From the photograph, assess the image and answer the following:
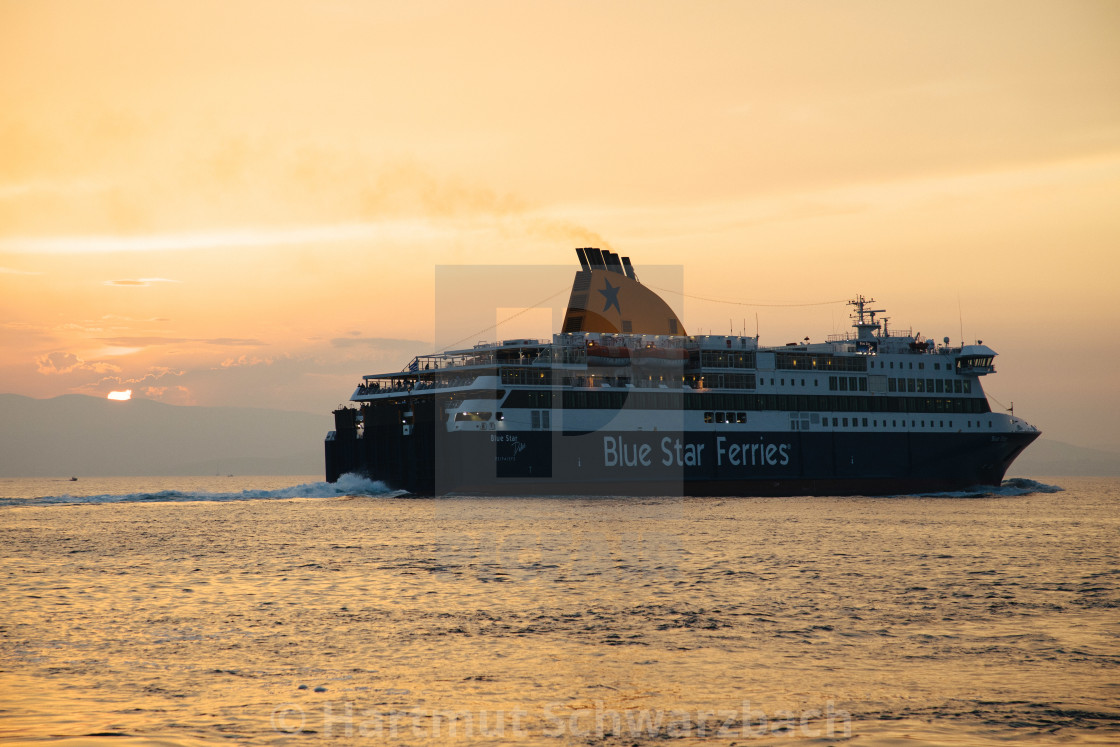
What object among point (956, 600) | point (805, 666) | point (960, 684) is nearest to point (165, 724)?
point (805, 666)

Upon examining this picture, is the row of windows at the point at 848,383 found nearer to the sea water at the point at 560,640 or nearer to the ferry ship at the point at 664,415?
the ferry ship at the point at 664,415

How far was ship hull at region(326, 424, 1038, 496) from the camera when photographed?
69.6 metres

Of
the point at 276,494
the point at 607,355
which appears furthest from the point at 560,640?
the point at 276,494

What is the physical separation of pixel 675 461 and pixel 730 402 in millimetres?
7983

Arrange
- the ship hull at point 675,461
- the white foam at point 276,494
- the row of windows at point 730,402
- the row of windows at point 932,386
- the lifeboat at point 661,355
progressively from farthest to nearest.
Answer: the row of windows at point 932,386 < the lifeboat at point 661,355 < the white foam at point 276,494 < the row of windows at point 730,402 < the ship hull at point 675,461

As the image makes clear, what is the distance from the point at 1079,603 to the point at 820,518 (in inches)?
1211

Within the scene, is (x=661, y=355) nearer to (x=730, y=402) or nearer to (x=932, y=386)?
(x=730, y=402)

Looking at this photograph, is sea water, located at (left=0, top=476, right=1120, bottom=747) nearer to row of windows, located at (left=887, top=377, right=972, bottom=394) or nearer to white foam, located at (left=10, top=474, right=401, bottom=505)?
white foam, located at (left=10, top=474, right=401, bottom=505)

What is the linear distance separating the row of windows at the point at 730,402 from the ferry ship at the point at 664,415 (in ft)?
0.42

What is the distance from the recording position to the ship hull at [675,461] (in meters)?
69.6

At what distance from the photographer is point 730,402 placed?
80.1 metres

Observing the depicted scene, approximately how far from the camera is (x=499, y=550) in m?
37.2

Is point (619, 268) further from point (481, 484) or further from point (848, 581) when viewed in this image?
point (848, 581)

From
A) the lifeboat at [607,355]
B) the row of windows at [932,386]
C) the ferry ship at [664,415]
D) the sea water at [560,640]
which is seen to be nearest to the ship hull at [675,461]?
the ferry ship at [664,415]
